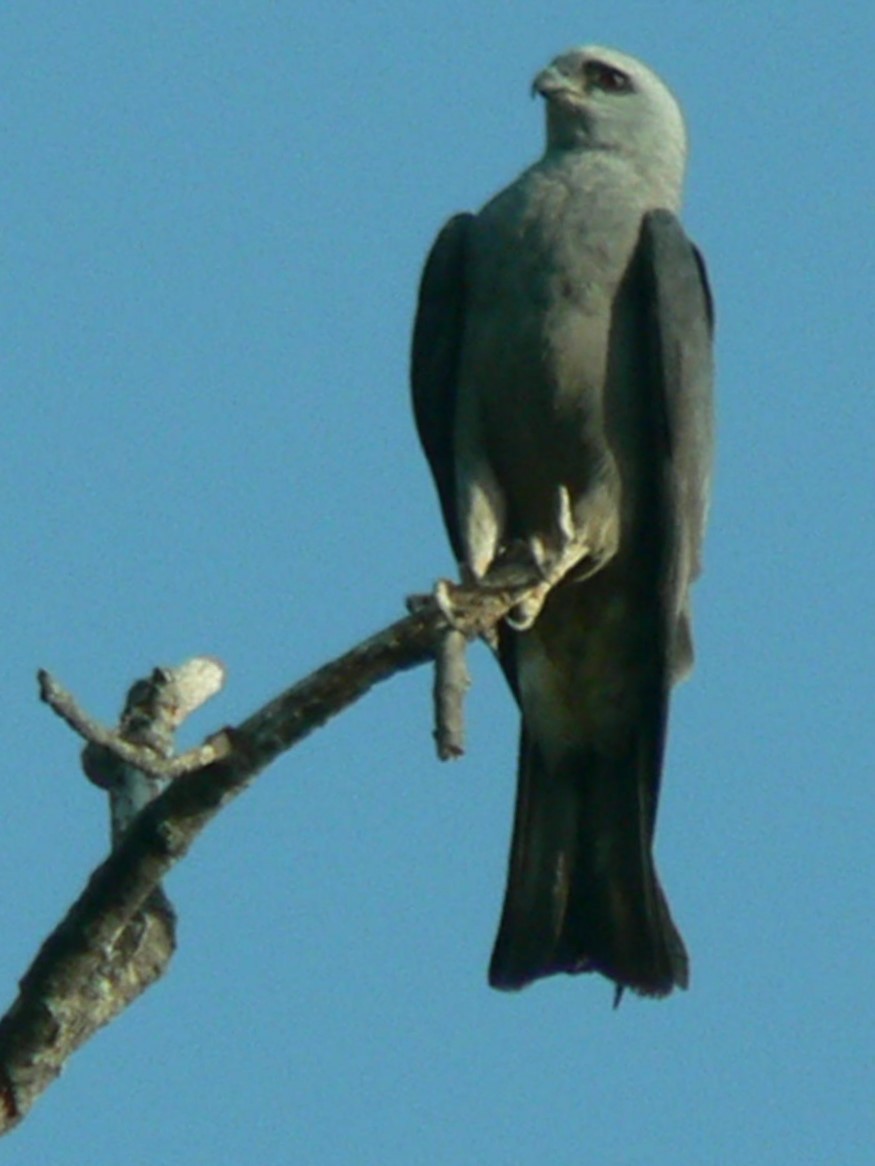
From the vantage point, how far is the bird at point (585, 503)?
8.48 meters

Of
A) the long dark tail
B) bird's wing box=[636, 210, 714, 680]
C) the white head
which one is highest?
the white head

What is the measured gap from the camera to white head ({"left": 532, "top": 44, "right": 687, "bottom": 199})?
30.3 ft

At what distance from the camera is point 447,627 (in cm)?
695

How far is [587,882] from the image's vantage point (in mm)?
8602

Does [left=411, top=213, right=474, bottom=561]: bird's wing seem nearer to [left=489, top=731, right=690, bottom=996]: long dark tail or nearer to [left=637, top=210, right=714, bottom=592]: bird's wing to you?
[left=637, top=210, right=714, bottom=592]: bird's wing

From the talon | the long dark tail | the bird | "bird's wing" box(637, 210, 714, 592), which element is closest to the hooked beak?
the bird

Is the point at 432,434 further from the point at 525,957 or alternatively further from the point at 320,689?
the point at 320,689

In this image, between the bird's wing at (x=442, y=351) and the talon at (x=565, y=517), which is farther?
the bird's wing at (x=442, y=351)

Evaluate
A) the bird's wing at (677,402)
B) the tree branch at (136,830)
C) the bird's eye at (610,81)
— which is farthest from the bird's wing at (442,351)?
the tree branch at (136,830)

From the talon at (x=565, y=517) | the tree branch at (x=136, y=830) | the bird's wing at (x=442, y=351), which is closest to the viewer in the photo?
the tree branch at (x=136, y=830)

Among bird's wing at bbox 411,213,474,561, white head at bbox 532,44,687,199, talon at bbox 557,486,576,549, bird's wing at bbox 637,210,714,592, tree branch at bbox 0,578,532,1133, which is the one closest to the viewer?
tree branch at bbox 0,578,532,1133

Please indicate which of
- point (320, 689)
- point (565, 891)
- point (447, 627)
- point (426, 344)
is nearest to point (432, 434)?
point (426, 344)

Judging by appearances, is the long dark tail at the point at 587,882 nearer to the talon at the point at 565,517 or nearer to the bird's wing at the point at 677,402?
the bird's wing at the point at 677,402

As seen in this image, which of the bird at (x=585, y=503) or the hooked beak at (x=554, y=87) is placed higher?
the hooked beak at (x=554, y=87)
